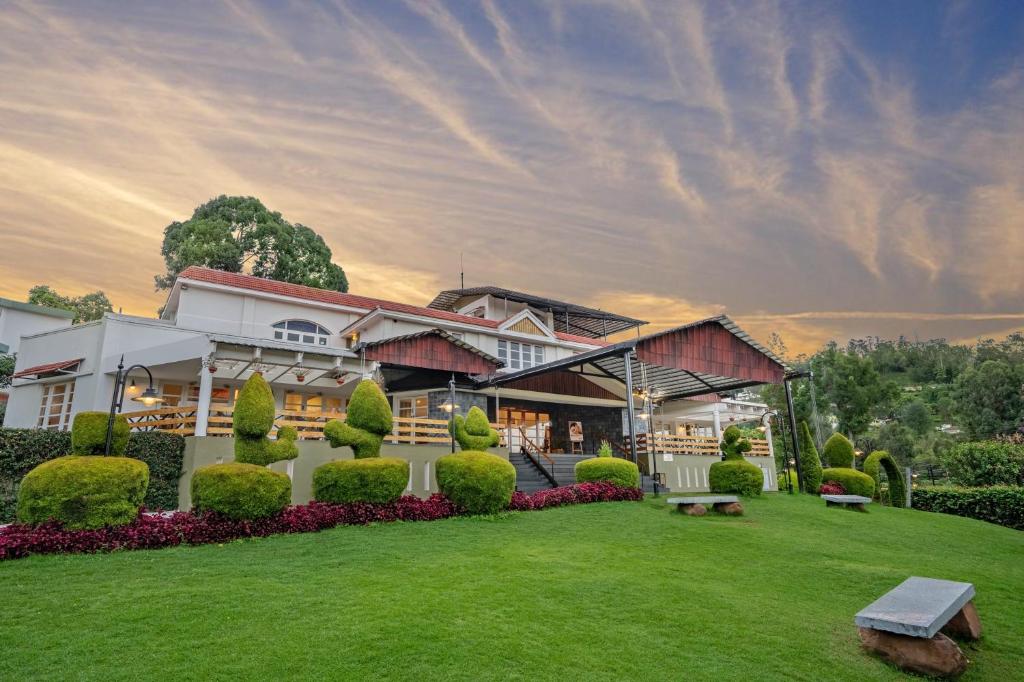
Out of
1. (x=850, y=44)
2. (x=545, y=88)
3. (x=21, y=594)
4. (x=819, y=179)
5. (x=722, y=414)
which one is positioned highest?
(x=850, y=44)

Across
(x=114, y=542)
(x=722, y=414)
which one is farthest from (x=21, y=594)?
(x=722, y=414)

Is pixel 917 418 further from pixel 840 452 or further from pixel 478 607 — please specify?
pixel 478 607

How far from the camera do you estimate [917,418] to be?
163 ft

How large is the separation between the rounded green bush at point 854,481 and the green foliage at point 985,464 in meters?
8.54

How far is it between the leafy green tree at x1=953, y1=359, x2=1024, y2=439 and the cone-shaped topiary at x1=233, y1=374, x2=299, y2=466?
153 feet

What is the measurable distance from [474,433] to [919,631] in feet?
33.9

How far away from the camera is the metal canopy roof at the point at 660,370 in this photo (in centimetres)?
1785

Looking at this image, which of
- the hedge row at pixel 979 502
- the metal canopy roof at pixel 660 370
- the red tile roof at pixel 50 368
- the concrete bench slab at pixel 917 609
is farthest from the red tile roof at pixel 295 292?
the concrete bench slab at pixel 917 609

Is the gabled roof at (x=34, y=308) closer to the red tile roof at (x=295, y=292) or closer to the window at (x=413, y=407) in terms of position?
the red tile roof at (x=295, y=292)

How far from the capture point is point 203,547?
9109 mm

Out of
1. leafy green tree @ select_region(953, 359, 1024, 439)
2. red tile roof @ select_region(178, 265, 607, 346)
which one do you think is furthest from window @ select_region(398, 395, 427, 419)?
leafy green tree @ select_region(953, 359, 1024, 439)

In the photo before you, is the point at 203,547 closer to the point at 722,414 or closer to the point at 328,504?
the point at 328,504

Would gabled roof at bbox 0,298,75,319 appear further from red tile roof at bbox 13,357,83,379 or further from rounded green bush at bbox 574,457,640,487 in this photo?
rounded green bush at bbox 574,457,640,487

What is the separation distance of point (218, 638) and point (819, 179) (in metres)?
21.4
